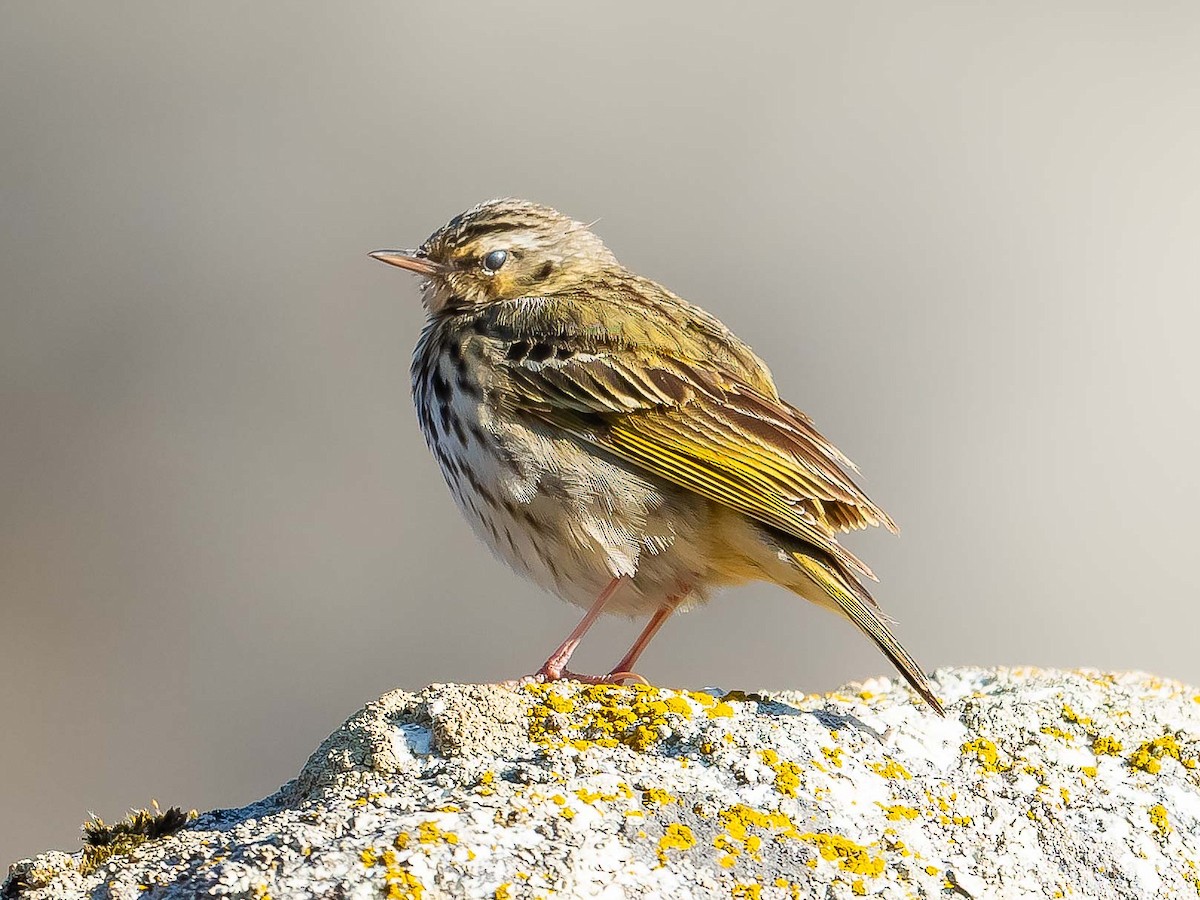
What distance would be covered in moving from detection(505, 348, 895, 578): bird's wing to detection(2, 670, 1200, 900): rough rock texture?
31.2 inches

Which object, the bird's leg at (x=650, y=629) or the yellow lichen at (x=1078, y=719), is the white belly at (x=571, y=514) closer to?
the bird's leg at (x=650, y=629)

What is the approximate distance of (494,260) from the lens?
24.4ft

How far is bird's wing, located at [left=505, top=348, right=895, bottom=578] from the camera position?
234 inches

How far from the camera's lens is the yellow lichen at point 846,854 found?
4078mm

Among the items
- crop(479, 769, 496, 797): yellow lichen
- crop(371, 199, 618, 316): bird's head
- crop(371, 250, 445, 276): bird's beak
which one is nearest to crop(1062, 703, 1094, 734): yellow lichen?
crop(479, 769, 496, 797): yellow lichen

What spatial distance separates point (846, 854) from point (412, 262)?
13.4 feet

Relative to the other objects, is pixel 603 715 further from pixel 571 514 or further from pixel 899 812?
pixel 571 514

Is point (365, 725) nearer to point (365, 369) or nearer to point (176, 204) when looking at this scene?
point (365, 369)

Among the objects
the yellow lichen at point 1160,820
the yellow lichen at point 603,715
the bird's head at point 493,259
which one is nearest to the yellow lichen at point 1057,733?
the yellow lichen at point 1160,820

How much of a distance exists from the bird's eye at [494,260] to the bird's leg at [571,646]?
186 cm

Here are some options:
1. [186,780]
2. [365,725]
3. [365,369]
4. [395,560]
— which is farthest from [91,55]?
[365,725]

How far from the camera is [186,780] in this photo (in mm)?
10109

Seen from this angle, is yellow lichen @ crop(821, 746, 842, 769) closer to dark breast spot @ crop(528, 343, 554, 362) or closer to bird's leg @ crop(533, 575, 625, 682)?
bird's leg @ crop(533, 575, 625, 682)

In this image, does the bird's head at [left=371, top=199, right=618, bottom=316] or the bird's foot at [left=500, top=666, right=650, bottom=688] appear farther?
the bird's head at [left=371, top=199, right=618, bottom=316]
